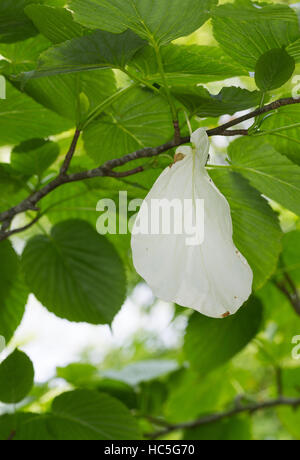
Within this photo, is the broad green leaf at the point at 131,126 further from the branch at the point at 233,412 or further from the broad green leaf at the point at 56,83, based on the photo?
the branch at the point at 233,412

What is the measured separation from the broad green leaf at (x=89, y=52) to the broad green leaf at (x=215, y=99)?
44 millimetres

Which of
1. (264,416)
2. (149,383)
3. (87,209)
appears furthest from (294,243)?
(264,416)

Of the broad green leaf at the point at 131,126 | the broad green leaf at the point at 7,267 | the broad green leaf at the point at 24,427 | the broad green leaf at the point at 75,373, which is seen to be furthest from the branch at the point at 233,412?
the broad green leaf at the point at 131,126

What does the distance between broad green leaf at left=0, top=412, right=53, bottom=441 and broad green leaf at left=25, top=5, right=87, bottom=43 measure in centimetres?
39

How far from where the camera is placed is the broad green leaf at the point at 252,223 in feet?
1.50

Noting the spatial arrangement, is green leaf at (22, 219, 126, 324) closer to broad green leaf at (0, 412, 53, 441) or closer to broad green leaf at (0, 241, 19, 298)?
broad green leaf at (0, 241, 19, 298)

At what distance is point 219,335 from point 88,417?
21cm

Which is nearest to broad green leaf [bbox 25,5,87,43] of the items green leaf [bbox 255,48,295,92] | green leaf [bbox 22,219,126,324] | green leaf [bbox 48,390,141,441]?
green leaf [bbox 255,48,295,92]

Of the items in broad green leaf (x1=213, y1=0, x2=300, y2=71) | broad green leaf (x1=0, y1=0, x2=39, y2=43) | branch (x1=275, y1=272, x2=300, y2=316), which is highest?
broad green leaf (x1=0, y1=0, x2=39, y2=43)

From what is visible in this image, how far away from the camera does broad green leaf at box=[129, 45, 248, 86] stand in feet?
1.29

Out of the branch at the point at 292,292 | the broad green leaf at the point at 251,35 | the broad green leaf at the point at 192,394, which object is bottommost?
the broad green leaf at the point at 192,394

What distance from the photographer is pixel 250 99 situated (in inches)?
15.0
